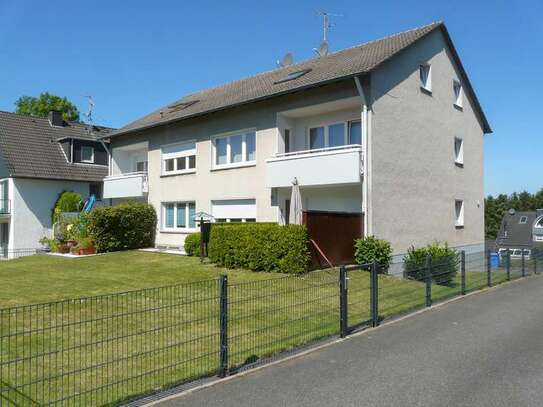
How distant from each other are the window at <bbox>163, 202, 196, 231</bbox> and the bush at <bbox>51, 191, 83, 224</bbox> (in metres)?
6.83

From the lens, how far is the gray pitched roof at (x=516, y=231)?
58.0 meters

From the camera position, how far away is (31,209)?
27406 millimetres

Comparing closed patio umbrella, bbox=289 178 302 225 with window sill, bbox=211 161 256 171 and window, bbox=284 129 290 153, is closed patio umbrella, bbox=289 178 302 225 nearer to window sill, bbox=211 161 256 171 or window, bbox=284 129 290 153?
window, bbox=284 129 290 153

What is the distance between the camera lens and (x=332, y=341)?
24.8ft

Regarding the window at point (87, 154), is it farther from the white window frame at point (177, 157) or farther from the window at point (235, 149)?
the window at point (235, 149)

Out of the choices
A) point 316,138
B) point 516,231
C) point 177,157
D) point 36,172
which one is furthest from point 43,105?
point 516,231

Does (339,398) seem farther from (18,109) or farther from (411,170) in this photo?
(18,109)

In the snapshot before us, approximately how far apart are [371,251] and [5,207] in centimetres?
2088

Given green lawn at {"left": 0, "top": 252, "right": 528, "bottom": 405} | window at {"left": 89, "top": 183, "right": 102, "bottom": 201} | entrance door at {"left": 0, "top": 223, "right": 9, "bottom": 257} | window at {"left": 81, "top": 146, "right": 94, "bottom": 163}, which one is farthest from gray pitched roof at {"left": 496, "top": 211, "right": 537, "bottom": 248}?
green lawn at {"left": 0, "top": 252, "right": 528, "bottom": 405}

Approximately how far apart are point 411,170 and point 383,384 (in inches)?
533

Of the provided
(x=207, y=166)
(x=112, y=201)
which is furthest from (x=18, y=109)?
(x=207, y=166)

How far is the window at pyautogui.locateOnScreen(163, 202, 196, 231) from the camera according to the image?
72.7 ft

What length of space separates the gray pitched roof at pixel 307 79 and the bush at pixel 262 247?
205 inches

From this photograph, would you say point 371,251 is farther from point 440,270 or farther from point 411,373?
point 411,373
